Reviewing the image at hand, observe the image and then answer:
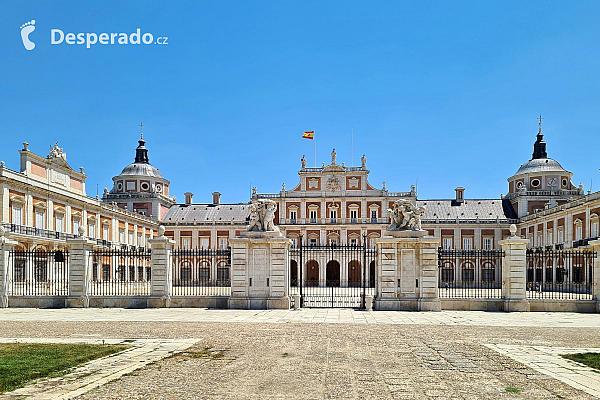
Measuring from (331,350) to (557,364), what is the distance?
3841 mm

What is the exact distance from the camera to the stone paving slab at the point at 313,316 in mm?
15344

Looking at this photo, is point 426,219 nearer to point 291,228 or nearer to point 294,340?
point 291,228

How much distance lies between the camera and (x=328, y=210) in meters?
58.6

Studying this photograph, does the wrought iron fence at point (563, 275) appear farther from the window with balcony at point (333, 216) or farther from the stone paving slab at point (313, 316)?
the window with balcony at point (333, 216)

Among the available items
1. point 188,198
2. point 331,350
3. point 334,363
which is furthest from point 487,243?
point 334,363

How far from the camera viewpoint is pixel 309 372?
8.39m

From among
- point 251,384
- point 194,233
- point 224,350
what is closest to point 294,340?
point 224,350

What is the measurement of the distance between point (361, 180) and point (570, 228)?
822 inches

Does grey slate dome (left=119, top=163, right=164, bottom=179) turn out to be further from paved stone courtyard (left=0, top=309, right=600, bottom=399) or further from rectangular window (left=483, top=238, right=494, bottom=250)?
paved stone courtyard (left=0, top=309, right=600, bottom=399)

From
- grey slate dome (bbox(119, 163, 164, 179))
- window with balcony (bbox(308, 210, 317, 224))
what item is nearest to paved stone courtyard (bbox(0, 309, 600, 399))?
window with balcony (bbox(308, 210, 317, 224))

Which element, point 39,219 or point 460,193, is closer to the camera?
point 39,219

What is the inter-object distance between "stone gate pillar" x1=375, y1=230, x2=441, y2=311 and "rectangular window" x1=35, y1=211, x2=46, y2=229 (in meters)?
28.5

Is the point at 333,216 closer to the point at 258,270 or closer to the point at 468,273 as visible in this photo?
the point at 468,273

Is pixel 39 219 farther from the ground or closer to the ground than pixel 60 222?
farther from the ground
